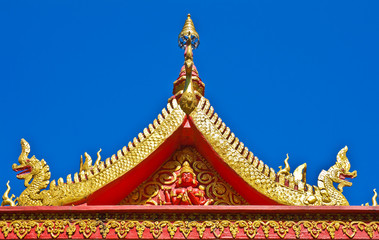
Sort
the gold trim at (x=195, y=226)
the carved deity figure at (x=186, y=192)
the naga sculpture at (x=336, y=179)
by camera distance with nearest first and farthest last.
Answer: the gold trim at (x=195, y=226) → the naga sculpture at (x=336, y=179) → the carved deity figure at (x=186, y=192)

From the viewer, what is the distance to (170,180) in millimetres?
9609

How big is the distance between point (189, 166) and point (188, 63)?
1574 mm

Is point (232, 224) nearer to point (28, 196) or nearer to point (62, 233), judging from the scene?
point (62, 233)

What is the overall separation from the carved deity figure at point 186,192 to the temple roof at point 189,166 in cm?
16

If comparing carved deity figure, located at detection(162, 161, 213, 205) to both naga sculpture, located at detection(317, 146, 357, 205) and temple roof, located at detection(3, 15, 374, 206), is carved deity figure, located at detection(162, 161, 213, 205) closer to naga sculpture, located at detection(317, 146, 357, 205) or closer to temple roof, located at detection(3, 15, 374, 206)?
temple roof, located at detection(3, 15, 374, 206)

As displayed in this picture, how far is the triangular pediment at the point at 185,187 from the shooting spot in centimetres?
940

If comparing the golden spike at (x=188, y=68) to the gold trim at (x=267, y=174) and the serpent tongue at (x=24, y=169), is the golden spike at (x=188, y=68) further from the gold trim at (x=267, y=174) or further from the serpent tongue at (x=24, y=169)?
the serpent tongue at (x=24, y=169)

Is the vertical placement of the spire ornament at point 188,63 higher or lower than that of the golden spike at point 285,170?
higher

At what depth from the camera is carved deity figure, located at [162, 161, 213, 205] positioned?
9.37 metres

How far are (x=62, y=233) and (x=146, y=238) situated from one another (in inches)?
39.5

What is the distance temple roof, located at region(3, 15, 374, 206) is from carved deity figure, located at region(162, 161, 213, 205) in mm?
163

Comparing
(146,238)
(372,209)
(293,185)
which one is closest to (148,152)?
(146,238)

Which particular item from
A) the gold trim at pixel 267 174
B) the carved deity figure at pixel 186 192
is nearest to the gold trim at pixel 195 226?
the gold trim at pixel 267 174

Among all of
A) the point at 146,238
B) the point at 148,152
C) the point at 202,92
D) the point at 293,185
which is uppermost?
the point at 202,92
